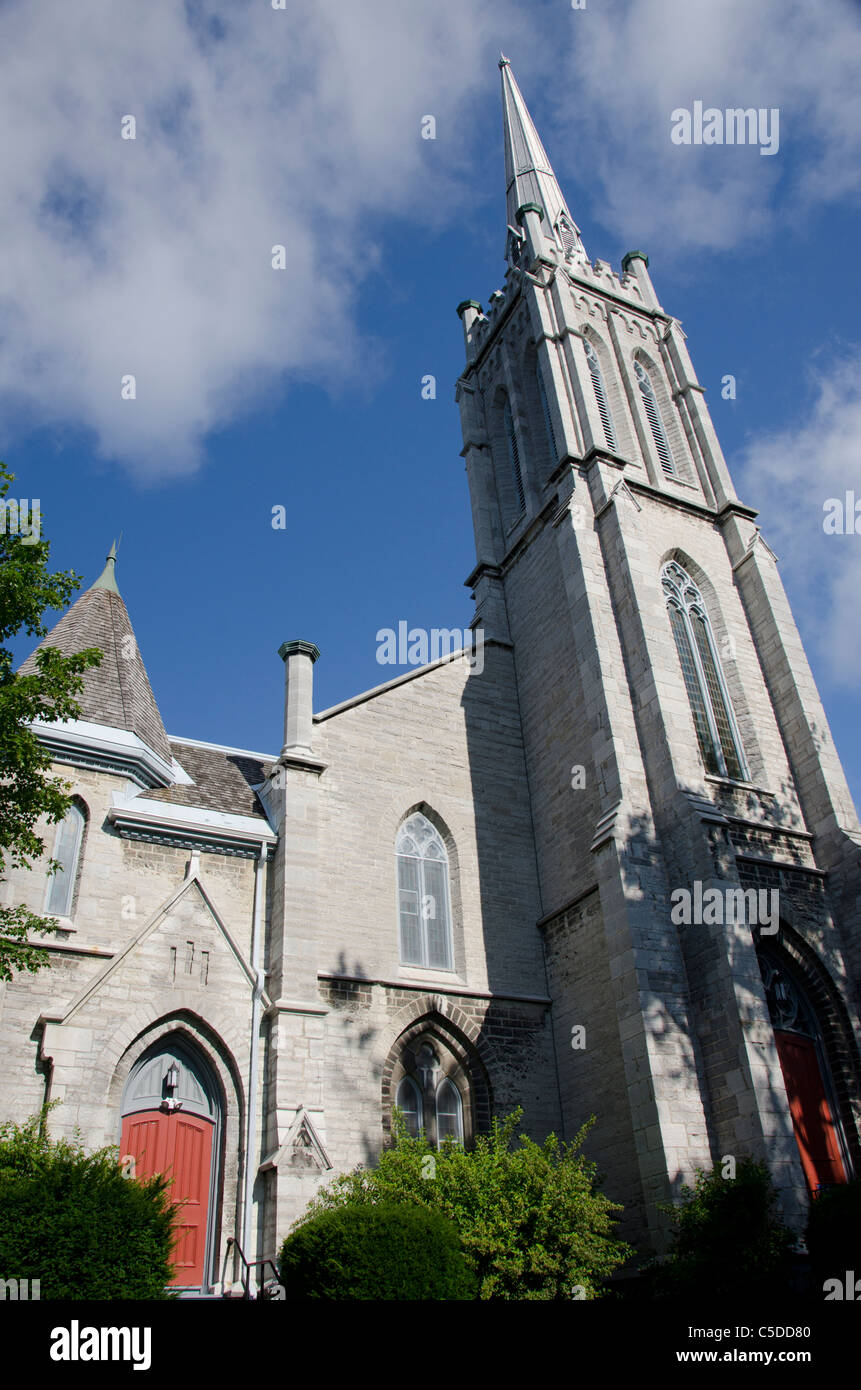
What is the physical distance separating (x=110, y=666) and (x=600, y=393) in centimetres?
1383

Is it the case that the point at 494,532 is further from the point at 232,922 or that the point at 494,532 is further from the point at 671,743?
the point at 232,922

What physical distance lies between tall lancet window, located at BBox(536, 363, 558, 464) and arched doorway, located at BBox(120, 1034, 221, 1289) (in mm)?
15720

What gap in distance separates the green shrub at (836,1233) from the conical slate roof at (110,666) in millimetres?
11406

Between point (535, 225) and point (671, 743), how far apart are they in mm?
17417

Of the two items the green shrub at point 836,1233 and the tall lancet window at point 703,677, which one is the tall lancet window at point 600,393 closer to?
the tall lancet window at point 703,677

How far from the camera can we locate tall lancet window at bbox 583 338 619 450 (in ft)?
73.6

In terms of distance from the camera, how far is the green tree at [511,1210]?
35.9 feet

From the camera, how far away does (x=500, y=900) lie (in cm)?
1745

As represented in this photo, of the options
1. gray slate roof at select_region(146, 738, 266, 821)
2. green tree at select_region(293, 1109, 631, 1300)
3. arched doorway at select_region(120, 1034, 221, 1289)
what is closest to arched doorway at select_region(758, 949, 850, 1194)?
green tree at select_region(293, 1109, 631, 1300)

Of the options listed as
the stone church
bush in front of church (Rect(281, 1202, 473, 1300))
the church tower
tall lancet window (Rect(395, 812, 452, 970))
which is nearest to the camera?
bush in front of church (Rect(281, 1202, 473, 1300))

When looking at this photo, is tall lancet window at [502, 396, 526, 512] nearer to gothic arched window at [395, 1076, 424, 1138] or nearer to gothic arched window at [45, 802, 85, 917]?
gothic arched window at [45, 802, 85, 917]

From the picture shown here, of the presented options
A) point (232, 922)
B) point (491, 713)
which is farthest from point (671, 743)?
point (232, 922)

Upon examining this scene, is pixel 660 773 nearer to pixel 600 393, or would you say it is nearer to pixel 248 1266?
pixel 248 1266

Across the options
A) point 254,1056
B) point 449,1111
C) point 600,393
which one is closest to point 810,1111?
point 449,1111
